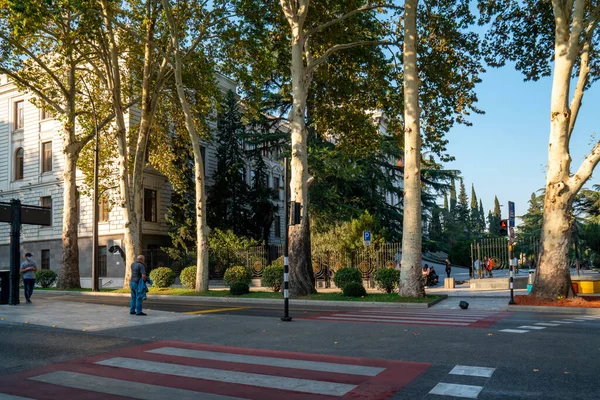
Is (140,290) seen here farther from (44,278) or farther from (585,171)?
(44,278)

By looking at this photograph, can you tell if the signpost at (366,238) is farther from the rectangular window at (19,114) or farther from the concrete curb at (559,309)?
the rectangular window at (19,114)

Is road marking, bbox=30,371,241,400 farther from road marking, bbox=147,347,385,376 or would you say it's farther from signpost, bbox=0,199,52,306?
signpost, bbox=0,199,52,306

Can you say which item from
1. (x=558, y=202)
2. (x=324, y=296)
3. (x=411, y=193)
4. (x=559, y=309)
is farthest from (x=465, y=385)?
(x=324, y=296)

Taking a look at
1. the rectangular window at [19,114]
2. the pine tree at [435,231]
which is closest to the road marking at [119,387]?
the pine tree at [435,231]

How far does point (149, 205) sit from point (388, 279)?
22.7m

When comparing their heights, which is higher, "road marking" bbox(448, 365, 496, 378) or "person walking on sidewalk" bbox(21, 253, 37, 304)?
"person walking on sidewalk" bbox(21, 253, 37, 304)

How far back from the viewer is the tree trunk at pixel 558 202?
17469 mm

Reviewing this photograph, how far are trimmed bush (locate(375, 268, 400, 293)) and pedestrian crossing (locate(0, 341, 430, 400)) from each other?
1500cm

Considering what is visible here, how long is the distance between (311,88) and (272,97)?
6283 mm

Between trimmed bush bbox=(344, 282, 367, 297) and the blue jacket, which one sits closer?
the blue jacket

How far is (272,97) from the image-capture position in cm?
3381

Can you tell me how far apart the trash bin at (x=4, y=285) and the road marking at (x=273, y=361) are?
36.1 feet

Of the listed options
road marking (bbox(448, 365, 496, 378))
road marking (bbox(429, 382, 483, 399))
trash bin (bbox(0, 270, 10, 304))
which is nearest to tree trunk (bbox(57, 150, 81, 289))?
trash bin (bbox(0, 270, 10, 304))

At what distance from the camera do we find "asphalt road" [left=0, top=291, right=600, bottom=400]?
6.05 metres
